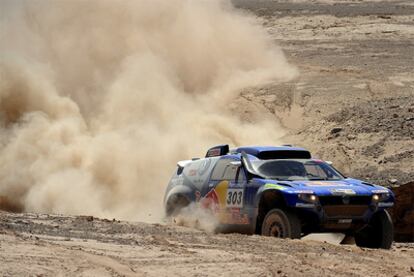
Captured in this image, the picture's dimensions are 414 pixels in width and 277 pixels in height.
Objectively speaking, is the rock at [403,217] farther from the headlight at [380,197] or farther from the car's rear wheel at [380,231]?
the headlight at [380,197]

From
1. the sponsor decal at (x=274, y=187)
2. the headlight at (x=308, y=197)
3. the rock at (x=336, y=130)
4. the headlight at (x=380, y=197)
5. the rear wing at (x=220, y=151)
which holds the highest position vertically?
the rock at (x=336, y=130)

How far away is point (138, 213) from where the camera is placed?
734 inches

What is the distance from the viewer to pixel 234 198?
13.9 meters

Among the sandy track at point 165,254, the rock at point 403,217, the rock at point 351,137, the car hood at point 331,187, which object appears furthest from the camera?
the rock at point 351,137

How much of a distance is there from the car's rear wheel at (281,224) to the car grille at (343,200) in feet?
1.51

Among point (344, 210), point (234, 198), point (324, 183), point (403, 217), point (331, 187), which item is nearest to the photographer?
point (344, 210)

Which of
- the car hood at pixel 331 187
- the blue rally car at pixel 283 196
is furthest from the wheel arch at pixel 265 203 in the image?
the car hood at pixel 331 187

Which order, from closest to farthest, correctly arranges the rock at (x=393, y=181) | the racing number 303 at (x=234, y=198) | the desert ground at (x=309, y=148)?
the desert ground at (x=309, y=148), the racing number 303 at (x=234, y=198), the rock at (x=393, y=181)

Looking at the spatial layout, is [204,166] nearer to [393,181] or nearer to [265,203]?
[265,203]

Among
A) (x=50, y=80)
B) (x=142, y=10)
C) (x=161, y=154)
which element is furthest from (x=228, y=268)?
(x=142, y=10)

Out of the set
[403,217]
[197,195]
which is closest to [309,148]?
[403,217]

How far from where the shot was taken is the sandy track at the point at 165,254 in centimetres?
916

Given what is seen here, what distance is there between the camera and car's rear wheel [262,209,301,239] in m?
12.5

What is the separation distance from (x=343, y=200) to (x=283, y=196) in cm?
83
